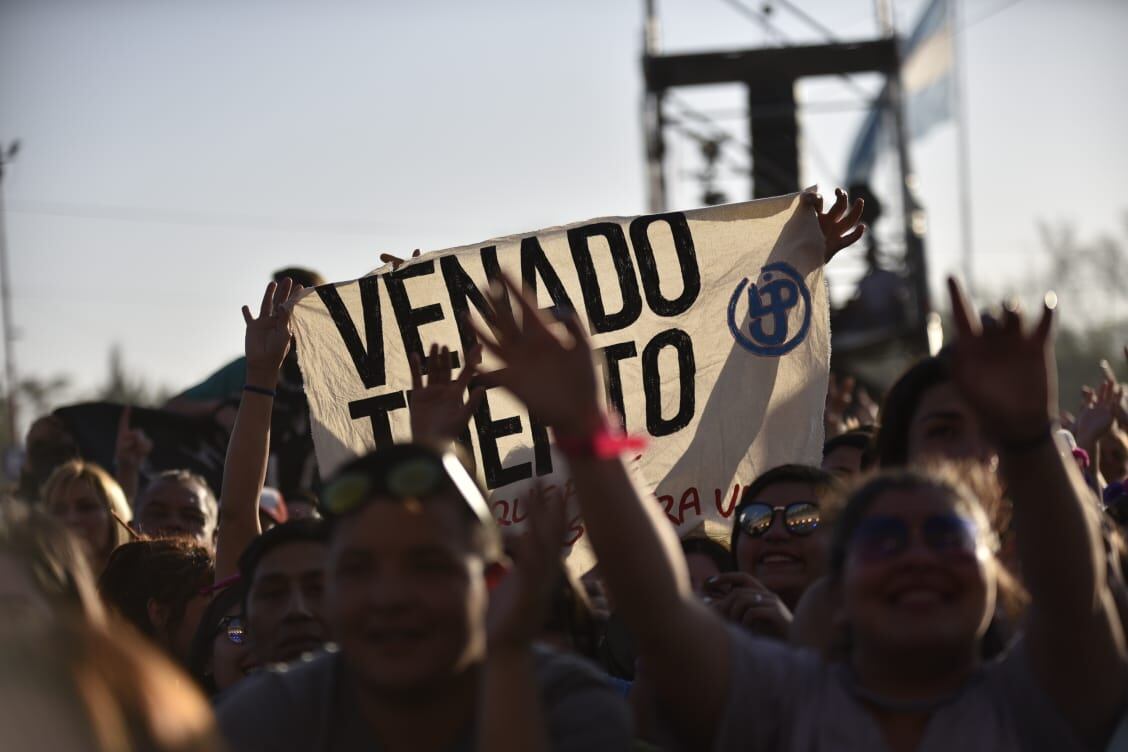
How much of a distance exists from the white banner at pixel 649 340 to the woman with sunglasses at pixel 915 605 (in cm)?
254

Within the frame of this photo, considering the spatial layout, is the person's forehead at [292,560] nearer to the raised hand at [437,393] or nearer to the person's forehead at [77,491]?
the raised hand at [437,393]

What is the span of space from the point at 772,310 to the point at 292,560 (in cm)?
218

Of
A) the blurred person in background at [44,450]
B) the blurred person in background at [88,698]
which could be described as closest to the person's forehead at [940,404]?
the blurred person in background at [88,698]

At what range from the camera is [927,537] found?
2785 mm

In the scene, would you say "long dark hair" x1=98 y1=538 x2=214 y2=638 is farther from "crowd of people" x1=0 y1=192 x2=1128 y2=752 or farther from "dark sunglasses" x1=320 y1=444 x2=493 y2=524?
"dark sunglasses" x1=320 y1=444 x2=493 y2=524

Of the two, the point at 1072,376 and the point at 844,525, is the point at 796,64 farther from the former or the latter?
the point at 1072,376

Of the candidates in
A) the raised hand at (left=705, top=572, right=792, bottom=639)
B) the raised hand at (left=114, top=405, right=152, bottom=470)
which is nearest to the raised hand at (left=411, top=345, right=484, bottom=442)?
the raised hand at (left=705, top=572, right=792, bottom=639)

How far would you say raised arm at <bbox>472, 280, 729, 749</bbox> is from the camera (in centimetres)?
265

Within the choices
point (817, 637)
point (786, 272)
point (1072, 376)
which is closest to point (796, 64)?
point (786, 272)

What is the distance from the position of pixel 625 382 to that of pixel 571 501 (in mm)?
470

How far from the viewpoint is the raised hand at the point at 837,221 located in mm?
5301

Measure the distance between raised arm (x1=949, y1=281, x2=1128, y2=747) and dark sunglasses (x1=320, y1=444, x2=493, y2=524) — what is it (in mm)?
844

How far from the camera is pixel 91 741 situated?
5.60 feet

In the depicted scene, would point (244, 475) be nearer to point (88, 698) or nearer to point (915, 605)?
point (915, 605)
